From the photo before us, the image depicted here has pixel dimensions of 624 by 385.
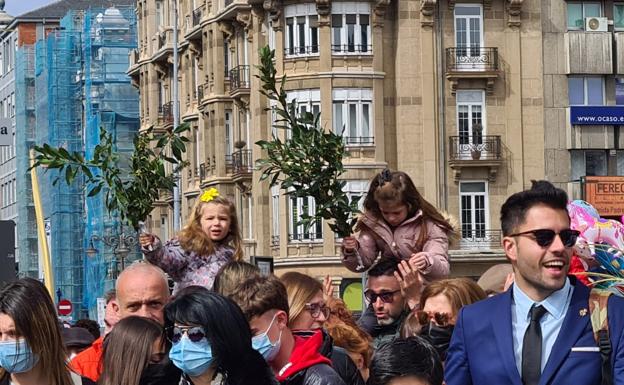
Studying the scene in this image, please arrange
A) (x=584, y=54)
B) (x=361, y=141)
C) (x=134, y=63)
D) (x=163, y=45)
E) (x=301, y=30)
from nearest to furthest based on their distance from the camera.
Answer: (x=361, y=141)
(x=301, y=30)
(x=584, y=54)
(x=163, y=45)
(x=134, y=63)

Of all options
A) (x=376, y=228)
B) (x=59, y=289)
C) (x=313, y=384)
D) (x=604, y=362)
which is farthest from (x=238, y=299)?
(x=59, y=289)

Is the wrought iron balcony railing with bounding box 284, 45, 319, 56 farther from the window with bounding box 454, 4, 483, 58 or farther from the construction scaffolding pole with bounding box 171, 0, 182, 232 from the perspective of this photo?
the construction scaffolding pole with bounding box 171, 0, 182, 232

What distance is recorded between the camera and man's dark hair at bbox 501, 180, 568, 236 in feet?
24.3

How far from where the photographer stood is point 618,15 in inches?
2176

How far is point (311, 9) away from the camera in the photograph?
54.1m

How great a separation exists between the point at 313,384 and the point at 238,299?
55cm

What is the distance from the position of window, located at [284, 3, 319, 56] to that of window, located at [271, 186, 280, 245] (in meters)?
4.50

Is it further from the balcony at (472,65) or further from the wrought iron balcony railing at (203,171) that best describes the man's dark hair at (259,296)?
the wrought iron balcony railing at (203,171)

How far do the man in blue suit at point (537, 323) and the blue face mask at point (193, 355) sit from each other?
102 centimetres

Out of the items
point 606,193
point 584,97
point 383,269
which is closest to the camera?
point 383,269

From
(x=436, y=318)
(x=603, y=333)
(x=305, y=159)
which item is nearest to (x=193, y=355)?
(x=603, y=333)

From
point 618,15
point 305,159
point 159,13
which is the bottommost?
point 305,159

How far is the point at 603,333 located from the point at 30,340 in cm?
259

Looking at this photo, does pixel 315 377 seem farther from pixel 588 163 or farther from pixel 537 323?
pixel 588 163
